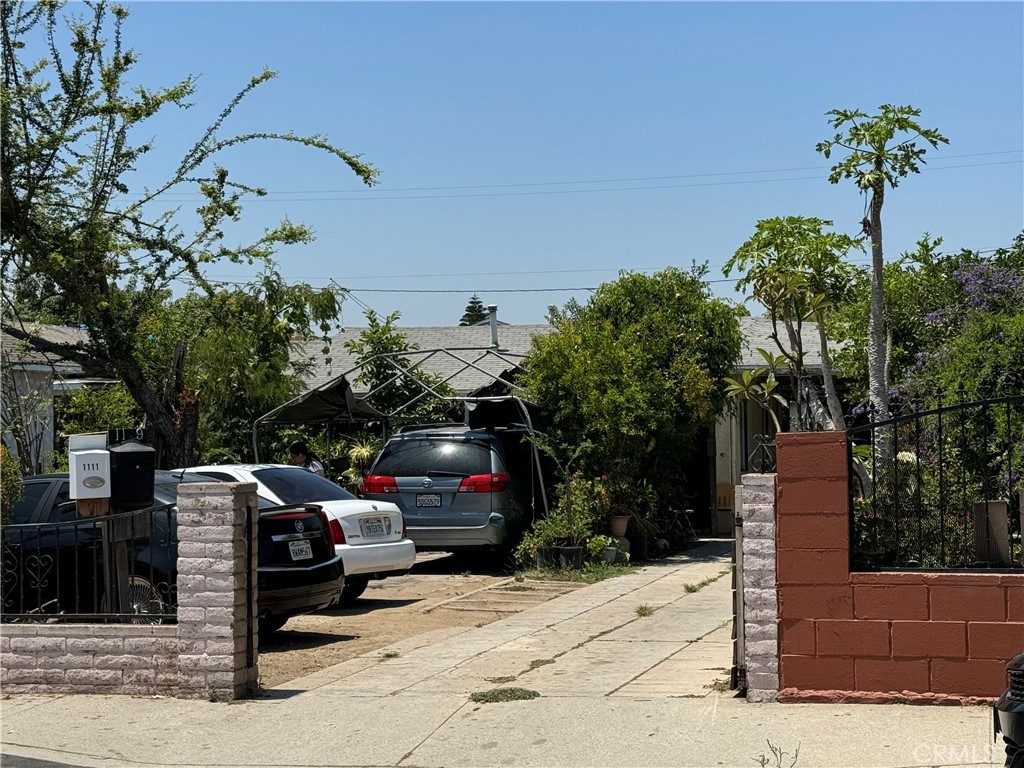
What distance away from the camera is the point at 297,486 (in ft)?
40.9

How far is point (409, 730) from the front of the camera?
738cm

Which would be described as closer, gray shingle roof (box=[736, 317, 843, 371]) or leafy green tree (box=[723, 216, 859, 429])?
leafy green tree (box=[723, 216, 859, 429])

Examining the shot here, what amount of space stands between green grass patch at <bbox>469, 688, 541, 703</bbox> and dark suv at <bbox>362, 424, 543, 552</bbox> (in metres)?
6.87

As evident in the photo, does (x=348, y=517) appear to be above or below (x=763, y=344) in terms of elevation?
below

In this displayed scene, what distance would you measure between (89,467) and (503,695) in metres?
3.43

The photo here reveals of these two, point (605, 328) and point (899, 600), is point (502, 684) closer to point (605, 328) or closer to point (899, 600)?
point (899, 600)

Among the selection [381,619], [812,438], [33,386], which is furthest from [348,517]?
[33,386]

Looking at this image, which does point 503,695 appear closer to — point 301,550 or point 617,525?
point 301,550

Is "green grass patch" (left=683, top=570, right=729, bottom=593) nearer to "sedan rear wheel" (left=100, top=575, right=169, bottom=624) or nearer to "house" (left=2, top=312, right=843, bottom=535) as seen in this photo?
"house" (left=2, top=312, right=843, bottom=535)

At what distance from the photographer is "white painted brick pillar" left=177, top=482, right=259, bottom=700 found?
320 inches

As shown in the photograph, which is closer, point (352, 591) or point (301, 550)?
point (301, 550)

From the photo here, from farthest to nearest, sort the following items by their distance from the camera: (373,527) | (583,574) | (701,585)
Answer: (583,574) → (701,585) → (373,527)

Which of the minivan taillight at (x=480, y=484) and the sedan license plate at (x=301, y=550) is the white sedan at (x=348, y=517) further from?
the minivan taillight at (x=480, y=484)

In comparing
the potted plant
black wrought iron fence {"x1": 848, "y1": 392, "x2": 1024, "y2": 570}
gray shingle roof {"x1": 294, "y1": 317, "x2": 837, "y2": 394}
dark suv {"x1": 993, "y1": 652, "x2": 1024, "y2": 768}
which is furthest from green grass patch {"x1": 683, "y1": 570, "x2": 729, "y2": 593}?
dark suv {"x1": 993, "y1": 652, "x2": 1024, "y2": 768}
